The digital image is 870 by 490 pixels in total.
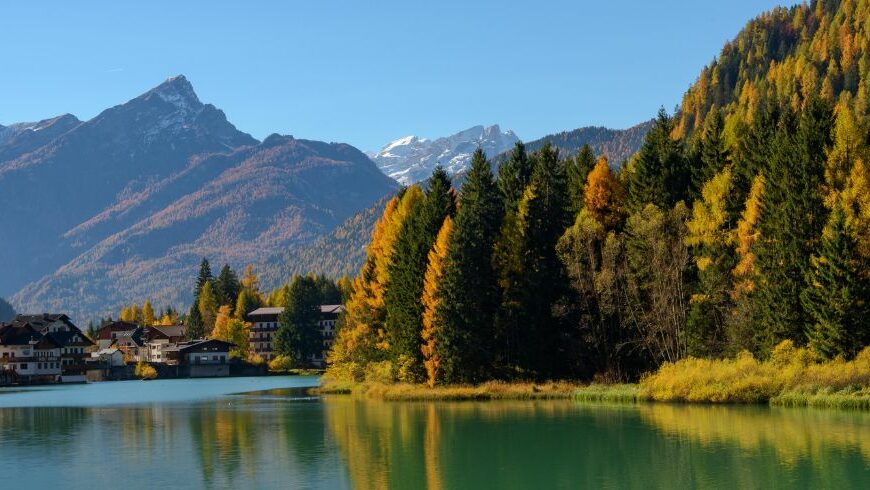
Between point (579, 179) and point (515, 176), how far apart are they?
7.57m

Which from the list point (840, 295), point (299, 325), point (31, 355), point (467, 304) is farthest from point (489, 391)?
point (31, 355)

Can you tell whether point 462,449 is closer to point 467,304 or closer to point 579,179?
point 467,304

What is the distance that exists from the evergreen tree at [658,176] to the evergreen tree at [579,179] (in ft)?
15.4

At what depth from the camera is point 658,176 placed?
8806 centimetres

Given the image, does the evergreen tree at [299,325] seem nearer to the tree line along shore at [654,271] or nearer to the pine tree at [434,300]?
the tree line along shore at [654,271]

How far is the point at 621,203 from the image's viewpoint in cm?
9031

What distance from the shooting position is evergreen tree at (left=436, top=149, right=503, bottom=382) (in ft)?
283

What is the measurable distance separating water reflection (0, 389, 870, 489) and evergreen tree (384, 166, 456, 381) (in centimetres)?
1276

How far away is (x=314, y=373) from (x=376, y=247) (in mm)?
82249

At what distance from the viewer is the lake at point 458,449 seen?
45.4 m

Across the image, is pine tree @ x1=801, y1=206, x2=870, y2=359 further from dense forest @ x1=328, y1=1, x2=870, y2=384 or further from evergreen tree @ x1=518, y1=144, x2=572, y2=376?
evergreen tree @ x1=518, y1=144, x2=572, y2=376

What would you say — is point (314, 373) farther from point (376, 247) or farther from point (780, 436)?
point (780, 436)

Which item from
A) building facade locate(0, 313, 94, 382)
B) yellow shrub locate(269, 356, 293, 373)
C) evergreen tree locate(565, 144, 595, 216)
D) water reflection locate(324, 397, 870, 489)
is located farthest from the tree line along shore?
building facade locate(0, 313, 94, 382)

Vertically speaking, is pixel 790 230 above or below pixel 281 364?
above
